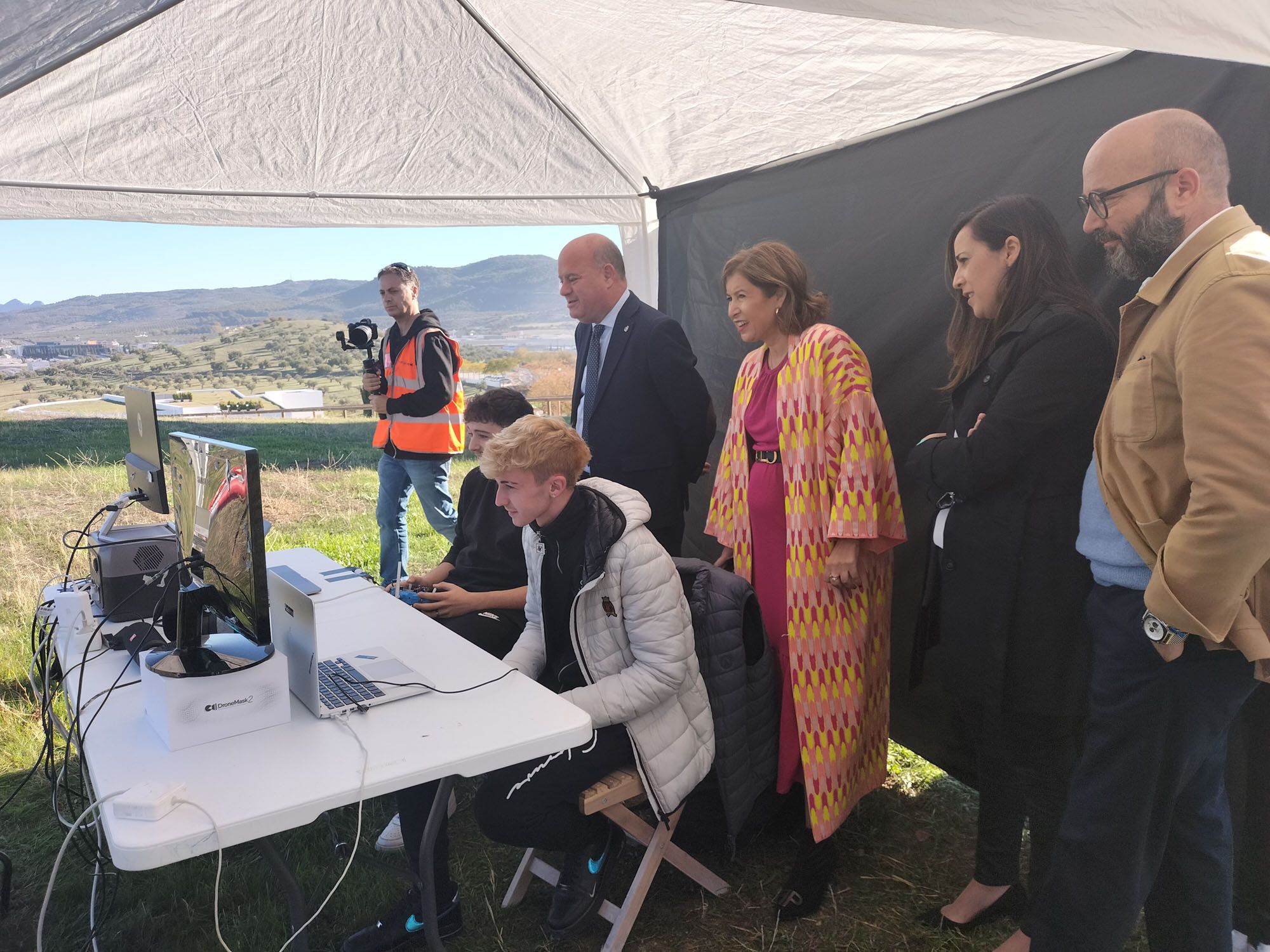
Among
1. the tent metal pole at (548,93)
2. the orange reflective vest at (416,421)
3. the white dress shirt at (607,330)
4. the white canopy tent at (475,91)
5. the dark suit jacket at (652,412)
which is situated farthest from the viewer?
the orange reflective vest at (416,421)

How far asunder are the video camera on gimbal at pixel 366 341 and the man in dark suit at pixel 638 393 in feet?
4.58

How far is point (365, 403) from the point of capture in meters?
4.21

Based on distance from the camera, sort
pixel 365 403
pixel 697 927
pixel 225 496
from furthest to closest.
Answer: pixel 365 403 < pixel 697 927 < pixel 225 496

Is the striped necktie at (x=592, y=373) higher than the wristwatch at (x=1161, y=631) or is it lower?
higher

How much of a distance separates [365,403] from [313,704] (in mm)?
2900

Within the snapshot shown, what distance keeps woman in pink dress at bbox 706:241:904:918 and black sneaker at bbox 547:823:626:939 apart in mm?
478

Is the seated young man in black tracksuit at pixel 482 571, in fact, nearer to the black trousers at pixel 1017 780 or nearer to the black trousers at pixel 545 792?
the black trousers at pixel 545 792

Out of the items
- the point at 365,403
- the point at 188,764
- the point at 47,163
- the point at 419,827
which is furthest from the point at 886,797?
the point at 47,163

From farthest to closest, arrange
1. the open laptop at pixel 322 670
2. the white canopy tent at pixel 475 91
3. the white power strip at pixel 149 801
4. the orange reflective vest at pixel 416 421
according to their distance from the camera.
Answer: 1. the orange reflective vest at pixel 416 421
2. the white canopy tent at pixel 475 91
3. the open laptop at pixel 322 670
4. the white power strip at pixel 149 801

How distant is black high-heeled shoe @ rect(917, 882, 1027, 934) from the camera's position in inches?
81.8

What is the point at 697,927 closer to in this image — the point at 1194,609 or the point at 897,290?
the point at 1194,609

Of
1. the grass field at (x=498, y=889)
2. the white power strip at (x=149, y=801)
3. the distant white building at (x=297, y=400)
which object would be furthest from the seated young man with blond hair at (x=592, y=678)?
the distant white building at (x=297, y=400)

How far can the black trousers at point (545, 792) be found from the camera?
189cm

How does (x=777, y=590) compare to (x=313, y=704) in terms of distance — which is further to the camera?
(x=777, y=590)
